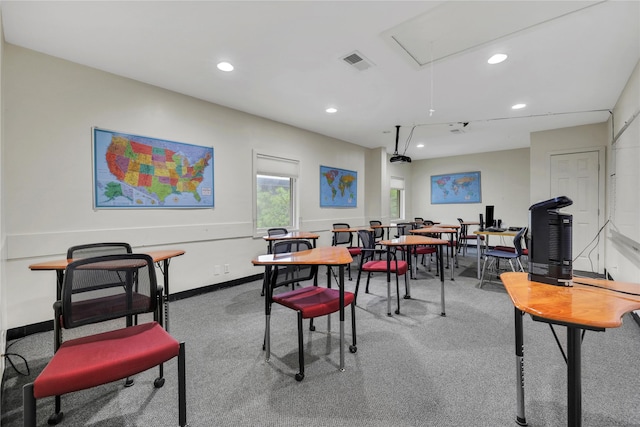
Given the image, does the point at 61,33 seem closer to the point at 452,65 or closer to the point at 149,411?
the point at 149,411

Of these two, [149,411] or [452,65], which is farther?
[452,65]

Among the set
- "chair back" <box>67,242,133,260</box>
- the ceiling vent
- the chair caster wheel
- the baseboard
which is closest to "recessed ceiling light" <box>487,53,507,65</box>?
the ceiling vent

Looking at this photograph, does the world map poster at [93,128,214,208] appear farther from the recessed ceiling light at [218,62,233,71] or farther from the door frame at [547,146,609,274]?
the door frame at [547,146,609,274]

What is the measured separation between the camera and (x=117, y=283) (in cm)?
166

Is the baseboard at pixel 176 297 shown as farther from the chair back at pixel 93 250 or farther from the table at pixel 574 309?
the table at pixel 574 309

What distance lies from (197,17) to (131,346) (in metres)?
2.57

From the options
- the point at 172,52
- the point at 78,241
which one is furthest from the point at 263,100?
the point at 78,241

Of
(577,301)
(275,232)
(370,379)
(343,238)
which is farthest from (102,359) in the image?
(343,238)

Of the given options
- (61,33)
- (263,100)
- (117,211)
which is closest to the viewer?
(61,33)

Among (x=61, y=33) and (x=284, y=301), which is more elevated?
(x=61, y=33)

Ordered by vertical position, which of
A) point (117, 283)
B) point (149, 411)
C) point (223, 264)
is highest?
point (117, 283)

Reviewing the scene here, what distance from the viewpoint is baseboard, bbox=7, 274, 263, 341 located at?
2711 millimetres

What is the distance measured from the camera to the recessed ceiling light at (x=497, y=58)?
295 centimetres

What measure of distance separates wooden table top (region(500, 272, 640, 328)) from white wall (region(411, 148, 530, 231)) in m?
7.29
